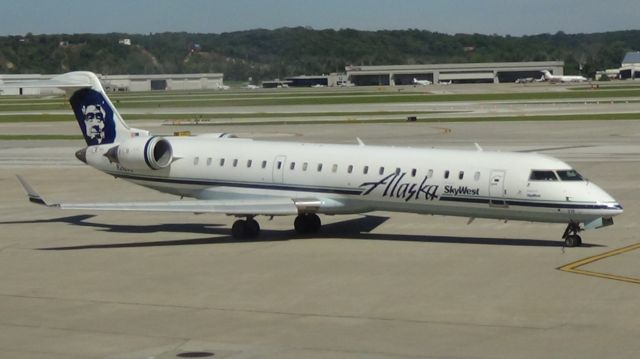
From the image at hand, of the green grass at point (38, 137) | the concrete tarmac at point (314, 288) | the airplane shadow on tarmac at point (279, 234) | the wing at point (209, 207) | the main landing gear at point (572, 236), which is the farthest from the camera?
the green grass at point (38, 137)

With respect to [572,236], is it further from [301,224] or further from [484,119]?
[484,119]

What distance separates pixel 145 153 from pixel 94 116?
9.43 ft

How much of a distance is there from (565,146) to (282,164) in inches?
1181

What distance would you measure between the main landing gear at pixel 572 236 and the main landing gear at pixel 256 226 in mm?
7133

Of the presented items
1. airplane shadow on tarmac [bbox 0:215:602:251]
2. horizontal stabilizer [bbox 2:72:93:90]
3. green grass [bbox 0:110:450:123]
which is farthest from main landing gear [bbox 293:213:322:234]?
green grass [bbox 0:110:450:123]

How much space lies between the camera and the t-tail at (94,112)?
3428 cm

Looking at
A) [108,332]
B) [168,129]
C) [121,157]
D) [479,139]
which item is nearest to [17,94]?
[168,129]

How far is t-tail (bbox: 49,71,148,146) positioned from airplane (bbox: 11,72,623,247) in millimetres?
30

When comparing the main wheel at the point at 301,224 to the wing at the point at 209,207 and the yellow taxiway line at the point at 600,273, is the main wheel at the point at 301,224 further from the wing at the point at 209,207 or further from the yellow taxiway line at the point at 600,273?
the yellow taxiway line at the point at 600,273

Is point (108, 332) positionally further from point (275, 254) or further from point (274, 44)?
point (274, 44)

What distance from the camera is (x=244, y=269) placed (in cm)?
2581

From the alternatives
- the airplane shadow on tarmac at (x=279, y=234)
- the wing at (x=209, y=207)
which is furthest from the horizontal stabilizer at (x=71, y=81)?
the wing at (x=209, y=207)

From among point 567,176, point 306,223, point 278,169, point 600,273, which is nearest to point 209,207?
point 278,169

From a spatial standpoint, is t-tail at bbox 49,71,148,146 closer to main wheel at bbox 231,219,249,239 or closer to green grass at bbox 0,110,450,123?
main wheel at bbox 231,219,249,239
